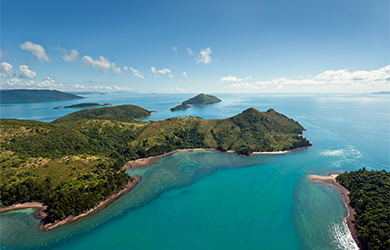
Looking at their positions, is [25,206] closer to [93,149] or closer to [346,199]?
[93,149]

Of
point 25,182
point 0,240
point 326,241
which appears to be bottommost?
point 326,241

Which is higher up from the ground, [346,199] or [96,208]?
[96,208]

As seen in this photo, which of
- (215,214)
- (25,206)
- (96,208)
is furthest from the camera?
(96,208)

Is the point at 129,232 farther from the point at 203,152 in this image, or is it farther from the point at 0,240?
the point at 203,152

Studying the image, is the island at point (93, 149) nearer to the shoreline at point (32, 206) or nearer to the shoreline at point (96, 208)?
the shoreline at point (96, 208)

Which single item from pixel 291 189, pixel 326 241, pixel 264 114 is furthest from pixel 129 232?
pixel 264 114

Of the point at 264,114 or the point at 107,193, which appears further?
the point at 264,114

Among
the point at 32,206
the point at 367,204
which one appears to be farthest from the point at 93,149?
the point at 367,204
